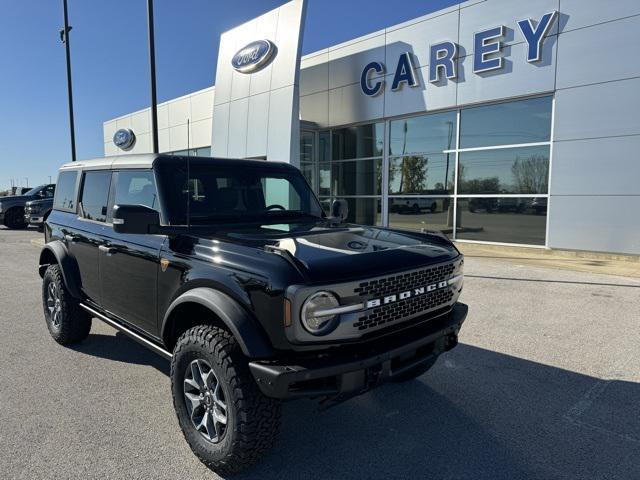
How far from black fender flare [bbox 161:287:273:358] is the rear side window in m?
2.75

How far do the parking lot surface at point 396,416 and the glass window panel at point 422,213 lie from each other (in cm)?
790

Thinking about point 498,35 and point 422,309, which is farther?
point 498,35

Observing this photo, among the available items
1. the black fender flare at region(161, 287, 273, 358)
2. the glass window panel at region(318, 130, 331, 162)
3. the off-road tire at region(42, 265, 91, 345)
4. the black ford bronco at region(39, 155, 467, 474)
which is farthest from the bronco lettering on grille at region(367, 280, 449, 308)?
the glass window panel at region(318, 130, 331, 162)

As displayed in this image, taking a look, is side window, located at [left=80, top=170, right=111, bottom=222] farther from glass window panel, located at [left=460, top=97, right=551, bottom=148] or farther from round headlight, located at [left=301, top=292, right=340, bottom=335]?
glass window panel, located at [left=460, top=97, right=551, bottom=148]

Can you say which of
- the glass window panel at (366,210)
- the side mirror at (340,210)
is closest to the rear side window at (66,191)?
the side mirror at (340,210)

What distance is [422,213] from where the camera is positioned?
540 inches

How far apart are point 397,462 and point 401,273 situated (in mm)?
1125

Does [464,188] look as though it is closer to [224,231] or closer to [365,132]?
[365,132]

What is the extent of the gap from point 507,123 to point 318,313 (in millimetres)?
10882

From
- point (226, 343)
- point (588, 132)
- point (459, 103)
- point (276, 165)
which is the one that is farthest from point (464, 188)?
point (226, 343)

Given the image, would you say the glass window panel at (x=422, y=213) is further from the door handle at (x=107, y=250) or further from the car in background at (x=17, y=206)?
the car in background at (x=17, y=206)

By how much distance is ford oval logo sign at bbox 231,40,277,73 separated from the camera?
14023 millimetres

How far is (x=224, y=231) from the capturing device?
318 centimetres

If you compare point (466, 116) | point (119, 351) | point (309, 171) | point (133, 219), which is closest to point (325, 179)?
point (309, 171)
